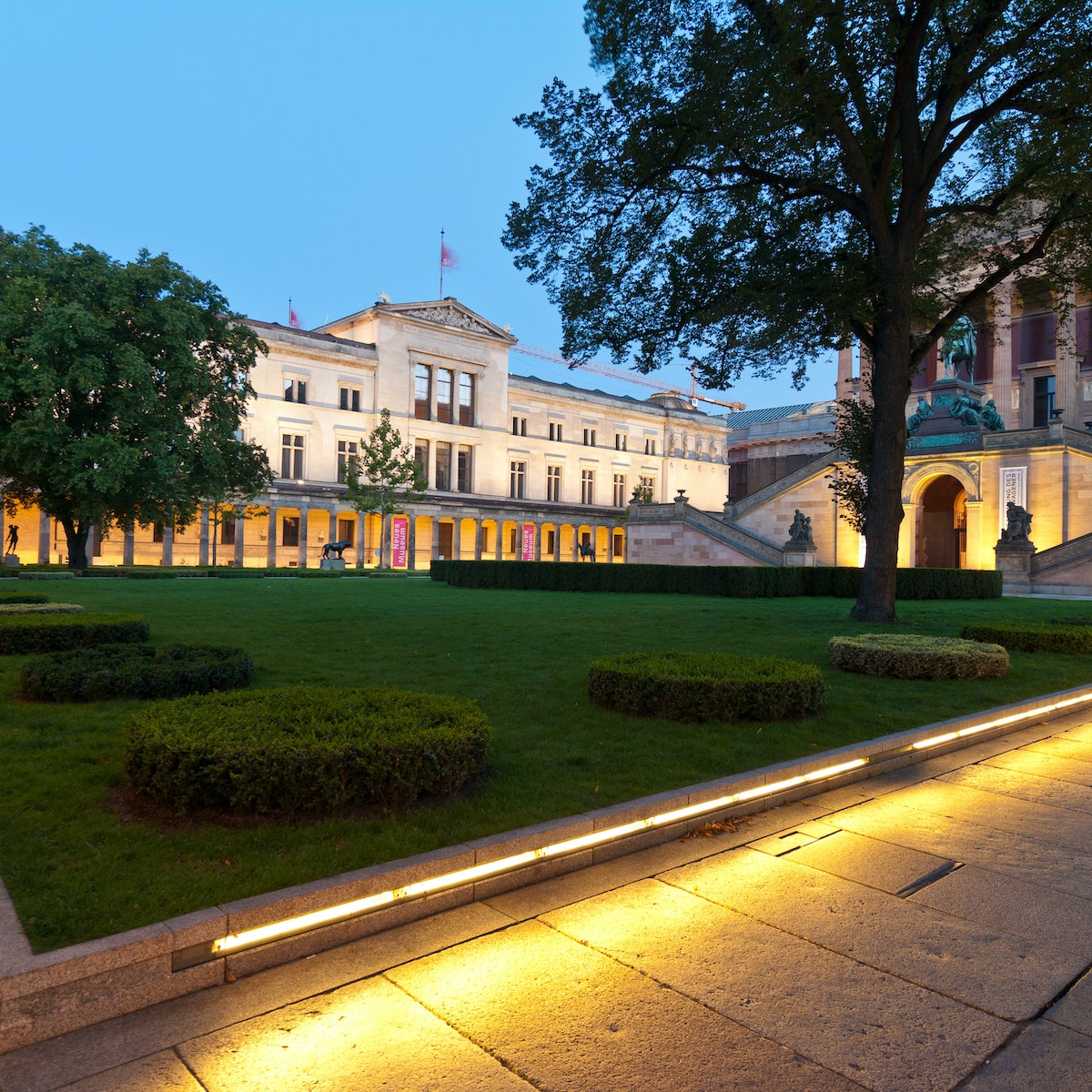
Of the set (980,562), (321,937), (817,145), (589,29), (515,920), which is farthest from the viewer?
(980,562)

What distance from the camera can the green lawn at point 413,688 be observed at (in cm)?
418

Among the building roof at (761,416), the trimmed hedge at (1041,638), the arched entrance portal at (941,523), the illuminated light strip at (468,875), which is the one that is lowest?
the illuminated light strip at (468,875)

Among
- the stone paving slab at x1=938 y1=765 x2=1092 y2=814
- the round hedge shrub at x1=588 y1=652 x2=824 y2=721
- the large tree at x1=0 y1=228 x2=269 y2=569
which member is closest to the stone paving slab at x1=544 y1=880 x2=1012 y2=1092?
the round hedge shrub at x1=588 y1=652 x2=824 y2=721

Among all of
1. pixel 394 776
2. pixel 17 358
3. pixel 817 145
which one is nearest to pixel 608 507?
pixel 17 358

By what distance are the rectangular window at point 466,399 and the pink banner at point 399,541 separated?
1120 cm

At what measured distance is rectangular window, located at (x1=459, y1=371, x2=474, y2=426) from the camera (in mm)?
64312

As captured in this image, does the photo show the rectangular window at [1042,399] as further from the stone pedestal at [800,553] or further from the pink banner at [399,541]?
the pink banner at [399,541]

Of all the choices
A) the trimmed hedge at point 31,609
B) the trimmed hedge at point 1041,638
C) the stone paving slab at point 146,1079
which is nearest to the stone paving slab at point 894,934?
the stone paving slab at point 146,1079

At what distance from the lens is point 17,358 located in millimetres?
27172

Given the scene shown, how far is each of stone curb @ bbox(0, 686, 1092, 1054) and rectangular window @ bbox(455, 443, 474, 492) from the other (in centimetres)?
5930

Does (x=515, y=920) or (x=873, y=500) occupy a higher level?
(x=873, y=500)

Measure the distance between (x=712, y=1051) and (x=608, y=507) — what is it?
69.8 m

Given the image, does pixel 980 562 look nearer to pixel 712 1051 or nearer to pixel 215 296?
pixel 215 296

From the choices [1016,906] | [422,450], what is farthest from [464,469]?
[1016,906]
